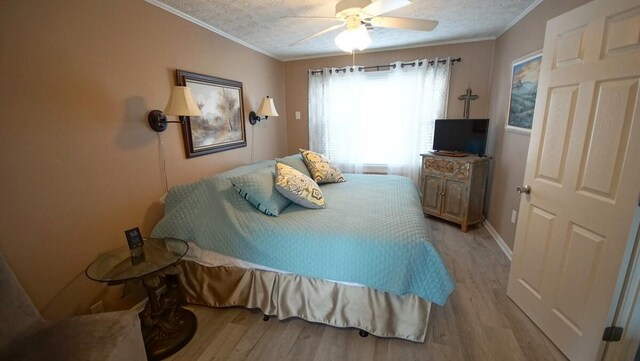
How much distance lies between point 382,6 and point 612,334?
2239 millimetres

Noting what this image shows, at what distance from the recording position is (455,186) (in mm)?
3148

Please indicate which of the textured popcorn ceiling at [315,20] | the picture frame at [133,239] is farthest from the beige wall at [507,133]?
the picture frame at [133,239]

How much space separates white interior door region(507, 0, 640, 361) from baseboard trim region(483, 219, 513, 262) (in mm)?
876

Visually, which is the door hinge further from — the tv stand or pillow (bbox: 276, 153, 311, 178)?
pillow (bbox: 276, 153, 311, 178)

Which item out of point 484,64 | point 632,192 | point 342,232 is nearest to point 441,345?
point 342,232

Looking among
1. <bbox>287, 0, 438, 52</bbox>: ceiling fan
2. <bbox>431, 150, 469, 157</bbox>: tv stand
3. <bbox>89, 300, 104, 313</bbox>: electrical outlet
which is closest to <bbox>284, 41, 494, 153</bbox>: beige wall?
<bbox>431, 150, 469, 157</bbox>: tv stand

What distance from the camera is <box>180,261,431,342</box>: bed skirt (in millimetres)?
1603

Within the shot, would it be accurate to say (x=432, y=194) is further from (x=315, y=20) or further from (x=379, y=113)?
(x=315, y=20)

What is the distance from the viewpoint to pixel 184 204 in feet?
6.26

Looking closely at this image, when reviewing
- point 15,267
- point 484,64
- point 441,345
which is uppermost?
point 484,64

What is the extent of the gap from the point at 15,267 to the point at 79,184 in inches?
20.0

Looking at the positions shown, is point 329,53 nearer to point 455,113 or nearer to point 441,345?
point 455,113

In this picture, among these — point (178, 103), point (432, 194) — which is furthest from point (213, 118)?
point (432, 194)

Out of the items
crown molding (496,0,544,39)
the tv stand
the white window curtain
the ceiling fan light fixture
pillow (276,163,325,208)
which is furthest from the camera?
the white window curtain
